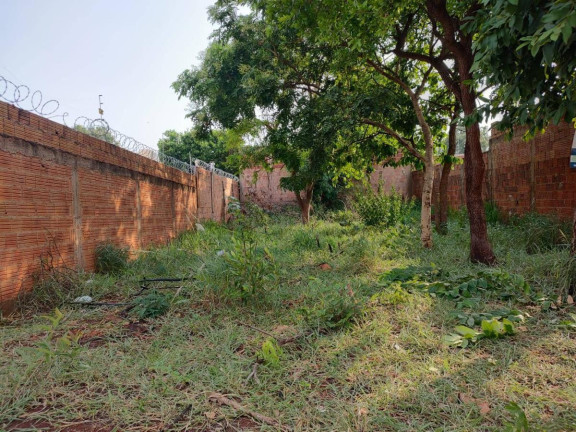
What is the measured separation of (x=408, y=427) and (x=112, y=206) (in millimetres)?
4199

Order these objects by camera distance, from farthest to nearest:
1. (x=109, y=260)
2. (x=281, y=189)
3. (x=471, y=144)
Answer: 1. (x=281, y=189)
2. (x=471, y=144)
3. (x=109, y=260)

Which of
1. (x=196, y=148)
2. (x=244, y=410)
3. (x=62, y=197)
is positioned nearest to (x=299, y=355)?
(x=244, y=410)

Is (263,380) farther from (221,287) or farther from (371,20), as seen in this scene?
(371,20)

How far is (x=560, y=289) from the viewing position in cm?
285

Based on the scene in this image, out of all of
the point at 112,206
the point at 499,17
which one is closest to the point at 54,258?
the point at 112,206

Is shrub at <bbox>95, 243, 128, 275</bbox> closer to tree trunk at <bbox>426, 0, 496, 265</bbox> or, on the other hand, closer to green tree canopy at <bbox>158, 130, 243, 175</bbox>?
tree trunk at <bbox>426, 0, 496, 265</bbox>

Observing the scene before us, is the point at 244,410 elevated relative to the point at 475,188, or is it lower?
lower

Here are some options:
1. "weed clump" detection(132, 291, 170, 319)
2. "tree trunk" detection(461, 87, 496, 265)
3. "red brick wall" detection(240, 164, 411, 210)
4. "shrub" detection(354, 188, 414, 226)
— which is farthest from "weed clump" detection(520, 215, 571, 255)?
"red brick wall" detection(240, 164, 411, 210)

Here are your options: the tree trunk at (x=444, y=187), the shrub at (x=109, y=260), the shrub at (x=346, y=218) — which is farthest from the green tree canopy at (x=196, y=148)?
the shrub at (x=109, y=260)

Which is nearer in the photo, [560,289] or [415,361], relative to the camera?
[415,361]

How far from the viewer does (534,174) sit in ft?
19.2

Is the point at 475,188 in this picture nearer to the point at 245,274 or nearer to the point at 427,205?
the point at 427,205

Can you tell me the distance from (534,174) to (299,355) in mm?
5798

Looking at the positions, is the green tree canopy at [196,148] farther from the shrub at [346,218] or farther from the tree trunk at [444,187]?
the tree trunk at [444,187]
